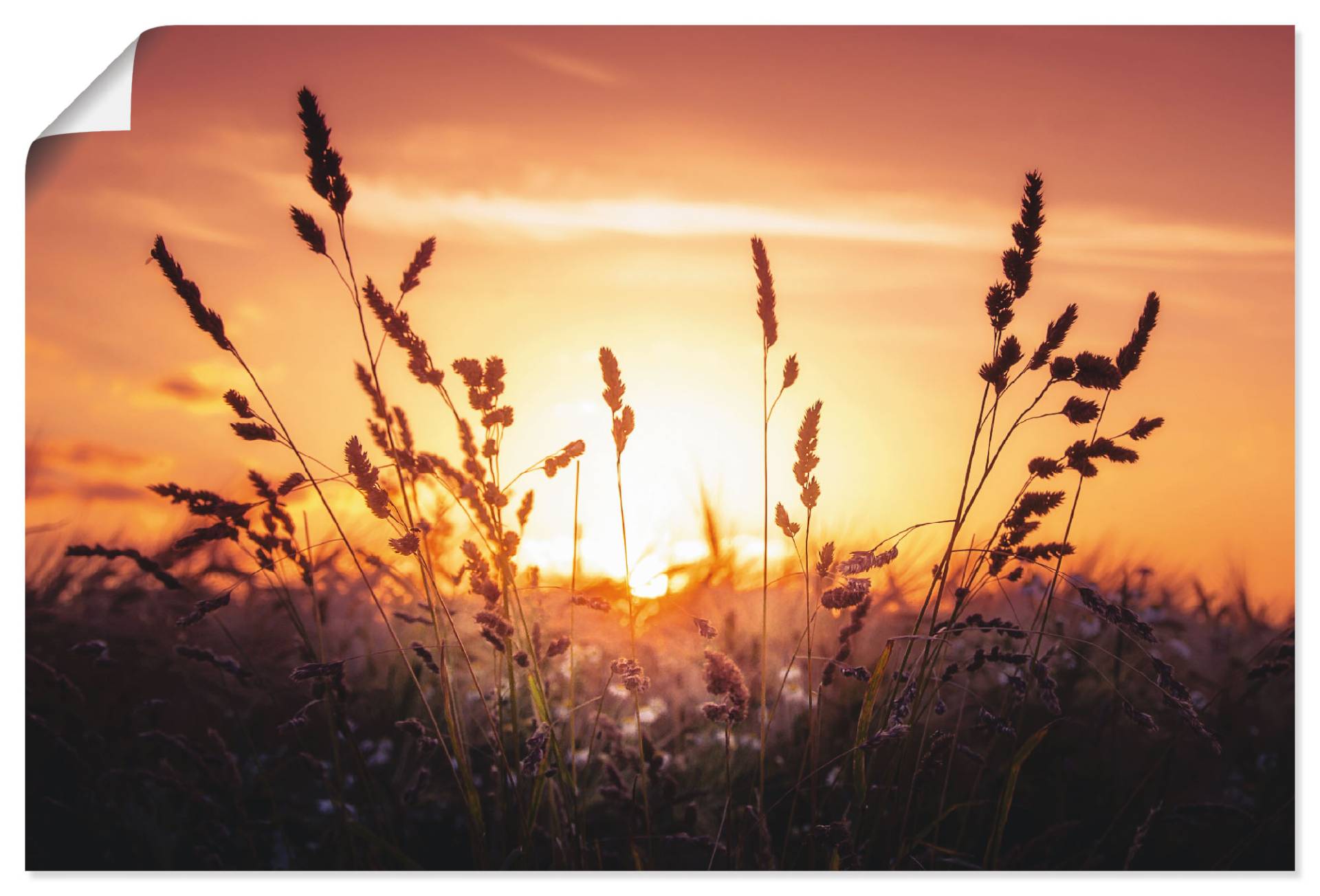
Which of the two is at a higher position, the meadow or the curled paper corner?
the curled paper corner

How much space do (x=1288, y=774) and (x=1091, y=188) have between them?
1283 millimetres

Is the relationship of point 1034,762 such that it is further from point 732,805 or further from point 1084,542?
point 732,805

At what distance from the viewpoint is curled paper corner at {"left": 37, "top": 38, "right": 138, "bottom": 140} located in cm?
216

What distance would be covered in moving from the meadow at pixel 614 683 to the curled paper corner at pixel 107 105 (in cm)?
32

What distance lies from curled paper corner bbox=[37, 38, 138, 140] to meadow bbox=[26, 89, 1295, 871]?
12.6 inches

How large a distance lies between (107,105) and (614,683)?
5.28 ft

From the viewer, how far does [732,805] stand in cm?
212

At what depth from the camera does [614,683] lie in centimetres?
218

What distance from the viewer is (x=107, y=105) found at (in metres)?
2.17

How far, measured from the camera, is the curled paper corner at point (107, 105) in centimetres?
216

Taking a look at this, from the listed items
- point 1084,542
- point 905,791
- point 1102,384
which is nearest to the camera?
point 1102,384

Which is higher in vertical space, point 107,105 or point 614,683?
point 107,105

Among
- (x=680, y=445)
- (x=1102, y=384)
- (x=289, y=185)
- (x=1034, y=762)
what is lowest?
(x=1034, y=762)

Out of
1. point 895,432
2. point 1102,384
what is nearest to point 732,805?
point 895,432
